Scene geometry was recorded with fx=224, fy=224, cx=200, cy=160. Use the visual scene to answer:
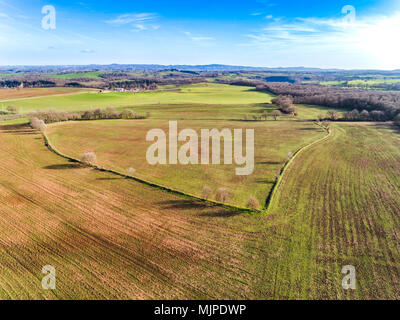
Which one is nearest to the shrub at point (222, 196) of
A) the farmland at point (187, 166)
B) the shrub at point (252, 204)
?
the farmland at point (187, 166)

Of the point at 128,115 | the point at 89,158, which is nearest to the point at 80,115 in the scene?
A: the point at 128,115

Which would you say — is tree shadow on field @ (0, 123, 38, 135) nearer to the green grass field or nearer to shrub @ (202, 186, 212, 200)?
shrub @ (202, 186, 212, 200)

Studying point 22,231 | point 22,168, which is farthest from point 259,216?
point 22,168

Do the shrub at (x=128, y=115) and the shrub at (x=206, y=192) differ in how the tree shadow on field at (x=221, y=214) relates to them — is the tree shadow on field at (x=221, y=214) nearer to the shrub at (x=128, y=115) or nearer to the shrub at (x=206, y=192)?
the shrub at (x=206, y=192)

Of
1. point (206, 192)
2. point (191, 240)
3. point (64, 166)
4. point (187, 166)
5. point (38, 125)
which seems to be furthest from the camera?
point (38, 125)

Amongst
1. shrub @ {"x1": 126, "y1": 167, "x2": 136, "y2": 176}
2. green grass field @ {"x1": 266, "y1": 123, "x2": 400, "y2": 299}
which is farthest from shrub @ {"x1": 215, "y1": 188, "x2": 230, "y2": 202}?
shrub @ {"x1": 126, "y1": 167, "x2": 136, "y2": 176}

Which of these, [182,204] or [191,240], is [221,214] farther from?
[191,240]

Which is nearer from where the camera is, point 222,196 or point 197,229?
point 197,229

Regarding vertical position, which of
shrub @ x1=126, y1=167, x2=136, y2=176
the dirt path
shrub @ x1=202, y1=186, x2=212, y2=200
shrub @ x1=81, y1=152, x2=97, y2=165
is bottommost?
the dirt path
